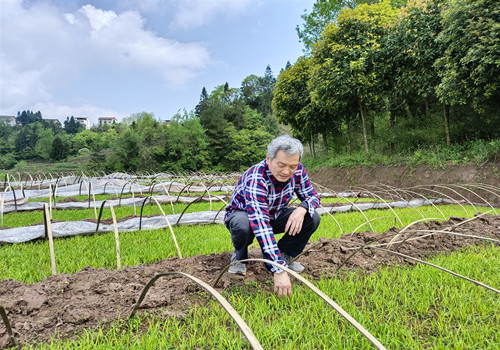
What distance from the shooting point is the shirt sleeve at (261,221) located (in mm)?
1849

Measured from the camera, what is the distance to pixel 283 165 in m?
1.95

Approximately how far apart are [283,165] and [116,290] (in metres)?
1.53

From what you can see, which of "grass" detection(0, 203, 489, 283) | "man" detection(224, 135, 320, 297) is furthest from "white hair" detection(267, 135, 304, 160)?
"grass" detection(0, 203, 489, 283)

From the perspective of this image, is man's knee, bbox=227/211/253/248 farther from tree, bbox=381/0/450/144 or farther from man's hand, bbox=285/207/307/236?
tree, bbox=381/0/450/144

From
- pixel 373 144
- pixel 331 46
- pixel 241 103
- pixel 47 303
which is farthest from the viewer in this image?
pixel 241 103

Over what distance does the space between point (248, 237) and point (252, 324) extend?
707mm

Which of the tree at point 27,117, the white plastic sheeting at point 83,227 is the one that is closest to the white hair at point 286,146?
the white plastic sheeting at point 83,227

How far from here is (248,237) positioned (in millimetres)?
2246

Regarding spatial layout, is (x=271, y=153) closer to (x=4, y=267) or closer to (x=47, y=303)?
(x=47, y=303)

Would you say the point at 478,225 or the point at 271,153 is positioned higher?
the point at 271,153

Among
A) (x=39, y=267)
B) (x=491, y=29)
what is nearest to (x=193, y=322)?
(x=39, y=267)

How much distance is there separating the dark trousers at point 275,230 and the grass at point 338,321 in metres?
0.32

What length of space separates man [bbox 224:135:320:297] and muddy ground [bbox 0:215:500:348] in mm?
231

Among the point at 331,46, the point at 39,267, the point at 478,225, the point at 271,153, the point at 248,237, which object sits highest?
the point at 331,46
